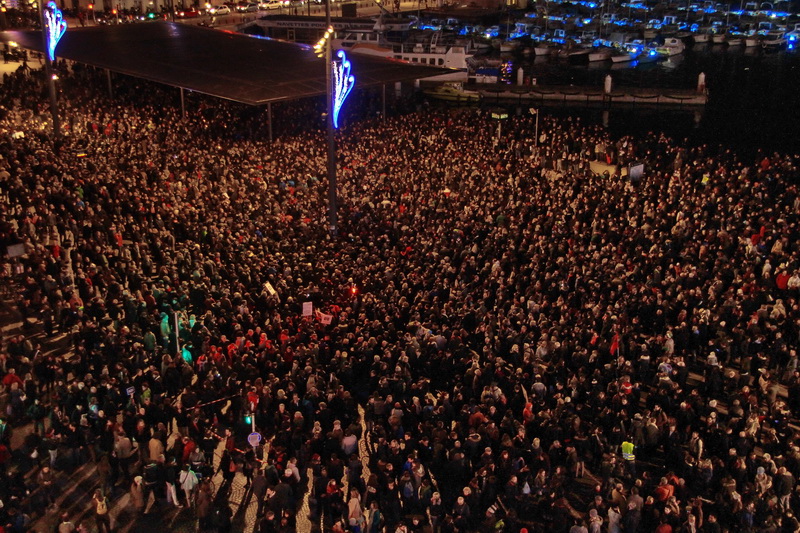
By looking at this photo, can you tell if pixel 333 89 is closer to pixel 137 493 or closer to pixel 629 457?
pixel 137 493

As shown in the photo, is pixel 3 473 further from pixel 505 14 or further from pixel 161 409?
pixel 505 14

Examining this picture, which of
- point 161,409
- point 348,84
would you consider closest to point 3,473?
point 161,409

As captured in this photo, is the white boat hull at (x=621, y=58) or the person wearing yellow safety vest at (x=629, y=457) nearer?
the person wearing yellow safety vest at (x=629, y=457)

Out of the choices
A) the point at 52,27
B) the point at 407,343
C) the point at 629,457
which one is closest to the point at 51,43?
the point at 52,27

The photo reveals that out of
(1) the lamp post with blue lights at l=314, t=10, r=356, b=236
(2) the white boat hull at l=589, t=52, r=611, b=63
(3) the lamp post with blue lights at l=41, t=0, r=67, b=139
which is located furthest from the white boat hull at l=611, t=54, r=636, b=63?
(1) the lamp post with blue lights at l=314, t=10, r=356, b=236

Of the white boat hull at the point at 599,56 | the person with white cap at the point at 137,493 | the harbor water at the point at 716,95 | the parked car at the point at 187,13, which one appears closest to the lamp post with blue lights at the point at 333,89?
the person with white cap at the point at 137,493

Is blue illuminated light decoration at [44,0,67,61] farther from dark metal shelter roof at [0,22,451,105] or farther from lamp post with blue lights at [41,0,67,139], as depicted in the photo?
dark metal shelter roof at [0,22,451,105]

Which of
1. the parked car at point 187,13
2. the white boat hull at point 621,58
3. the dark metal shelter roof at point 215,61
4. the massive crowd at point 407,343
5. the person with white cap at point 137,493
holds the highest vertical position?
the parked car at point 187,13

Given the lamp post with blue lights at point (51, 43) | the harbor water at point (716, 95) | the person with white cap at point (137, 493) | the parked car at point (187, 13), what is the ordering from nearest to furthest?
1. the person with white cap at point (137, 493)
2. the lamp post with blue lights at point (51, 43)
3. the harbor water at point (716, 95)
4. the parked car at point (187, 13)

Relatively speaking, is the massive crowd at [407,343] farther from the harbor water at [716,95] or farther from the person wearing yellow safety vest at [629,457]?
the harbor water at [716,95]
